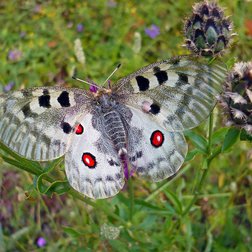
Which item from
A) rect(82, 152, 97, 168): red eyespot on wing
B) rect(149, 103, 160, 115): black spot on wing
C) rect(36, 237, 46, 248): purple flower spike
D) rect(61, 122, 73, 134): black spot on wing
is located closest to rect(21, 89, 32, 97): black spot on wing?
rect(61, 122, 73, 134): black spot on wing

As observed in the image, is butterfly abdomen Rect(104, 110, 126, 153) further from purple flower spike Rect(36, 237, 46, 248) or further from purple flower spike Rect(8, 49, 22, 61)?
purple flower spike Rect(8, 49, 22, 61)

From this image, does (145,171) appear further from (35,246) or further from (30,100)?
(35,246)

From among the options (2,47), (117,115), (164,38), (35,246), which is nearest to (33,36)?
(2,47)

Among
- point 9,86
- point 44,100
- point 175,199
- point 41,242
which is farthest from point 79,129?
point 9,86

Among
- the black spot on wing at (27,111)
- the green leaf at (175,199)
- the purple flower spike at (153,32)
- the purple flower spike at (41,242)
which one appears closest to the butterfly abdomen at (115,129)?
the black spot on wing at (27,111)

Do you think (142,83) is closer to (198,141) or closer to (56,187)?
(198,141)

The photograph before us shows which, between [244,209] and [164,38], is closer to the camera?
[244,209]

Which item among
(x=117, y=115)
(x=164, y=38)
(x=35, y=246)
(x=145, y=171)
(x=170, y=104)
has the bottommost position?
(x=35, y=246)

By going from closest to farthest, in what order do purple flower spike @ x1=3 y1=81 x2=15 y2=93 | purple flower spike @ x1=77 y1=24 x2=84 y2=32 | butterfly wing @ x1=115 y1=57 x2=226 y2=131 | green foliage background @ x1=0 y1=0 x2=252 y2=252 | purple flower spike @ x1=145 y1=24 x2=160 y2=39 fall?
butterfly wing @ x1=115 y1=57 x2=226 y2=131
green foliage background @ x1=0 y1=0 x2=252 y2=252
purple flower spike @ x1=3 y1=81 x2=15 y2=93
purple flower spike @ x1=145 y1=24 x2=160 y2=39
purple flower spike @ x1=77 y1=24 x2=84 y2=32
